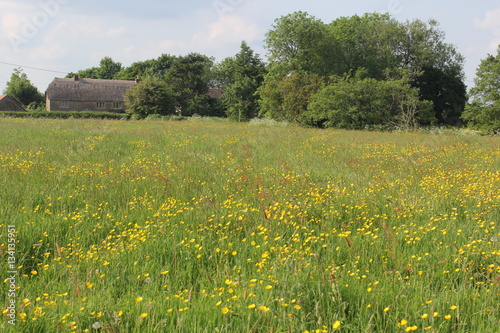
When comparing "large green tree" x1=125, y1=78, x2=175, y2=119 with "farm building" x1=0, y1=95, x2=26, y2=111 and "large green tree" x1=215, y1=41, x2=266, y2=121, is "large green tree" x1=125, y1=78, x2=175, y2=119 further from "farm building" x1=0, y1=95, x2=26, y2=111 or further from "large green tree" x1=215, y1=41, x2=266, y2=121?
"farm building" x1=0, y1=95, x2=26, y2=111

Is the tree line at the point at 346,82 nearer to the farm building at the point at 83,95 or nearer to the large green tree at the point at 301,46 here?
the large green tree at the point at 301,46

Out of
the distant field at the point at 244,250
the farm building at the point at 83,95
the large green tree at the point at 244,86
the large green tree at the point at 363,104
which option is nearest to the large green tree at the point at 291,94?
the large green tree at the point at 363,104

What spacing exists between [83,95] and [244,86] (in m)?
33.5

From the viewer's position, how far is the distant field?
2297 millimetres

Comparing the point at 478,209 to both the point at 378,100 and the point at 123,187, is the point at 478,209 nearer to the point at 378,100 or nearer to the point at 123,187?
the point at 123,187

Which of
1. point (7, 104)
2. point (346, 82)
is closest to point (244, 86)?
point (346, 82)

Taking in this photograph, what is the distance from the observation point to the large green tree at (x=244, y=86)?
171 feet

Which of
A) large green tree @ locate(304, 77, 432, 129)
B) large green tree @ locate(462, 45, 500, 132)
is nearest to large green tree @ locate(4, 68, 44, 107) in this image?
large green tree @ locate(304, 77, 432, 129)

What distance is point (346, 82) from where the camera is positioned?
3138 cm

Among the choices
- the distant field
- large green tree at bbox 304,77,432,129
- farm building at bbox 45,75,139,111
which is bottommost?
the distant field

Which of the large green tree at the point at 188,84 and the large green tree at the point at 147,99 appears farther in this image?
the large green tree at the point at 188,84

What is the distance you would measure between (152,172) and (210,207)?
2.66 metres

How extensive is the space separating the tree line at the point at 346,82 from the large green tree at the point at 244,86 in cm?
15

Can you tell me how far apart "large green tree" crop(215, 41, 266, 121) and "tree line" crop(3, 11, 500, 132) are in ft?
0.49
